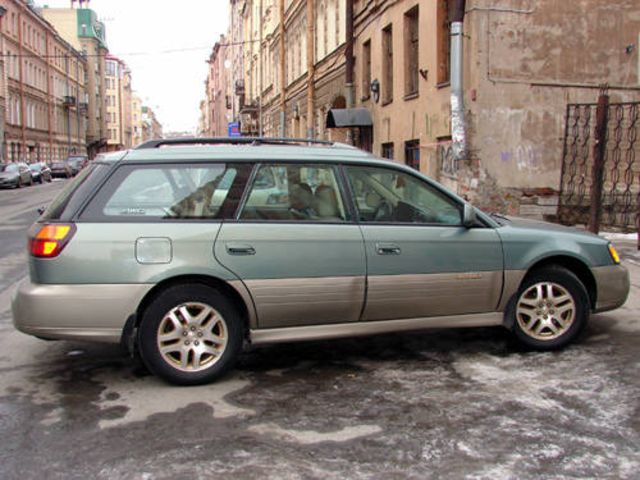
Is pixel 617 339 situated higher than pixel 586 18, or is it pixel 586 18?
pixel 586 18

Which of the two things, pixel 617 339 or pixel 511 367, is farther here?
pixel 617 339

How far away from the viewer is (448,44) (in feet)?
46.8

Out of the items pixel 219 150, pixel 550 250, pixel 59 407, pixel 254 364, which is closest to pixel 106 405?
pixel 59 407

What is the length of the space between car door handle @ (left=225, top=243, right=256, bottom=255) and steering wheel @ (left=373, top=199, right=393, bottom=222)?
39.6 inches

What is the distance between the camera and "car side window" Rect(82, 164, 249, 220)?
4590 millimetres

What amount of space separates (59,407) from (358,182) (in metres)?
2.57

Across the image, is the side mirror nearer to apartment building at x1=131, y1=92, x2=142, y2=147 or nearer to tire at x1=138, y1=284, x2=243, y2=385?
tire at x1=138, y1=284, x2=243, y2=385

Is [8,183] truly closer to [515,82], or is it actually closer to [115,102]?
[515,82]

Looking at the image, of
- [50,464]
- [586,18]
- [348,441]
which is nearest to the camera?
[50,464]

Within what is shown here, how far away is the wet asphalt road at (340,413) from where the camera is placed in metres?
3.47

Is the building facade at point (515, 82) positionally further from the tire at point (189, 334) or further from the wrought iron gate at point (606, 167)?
the tire at point (189, 334)

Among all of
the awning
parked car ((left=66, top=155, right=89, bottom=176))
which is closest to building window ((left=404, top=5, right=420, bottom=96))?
the awning

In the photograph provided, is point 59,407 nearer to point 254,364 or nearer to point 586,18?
point 254,364

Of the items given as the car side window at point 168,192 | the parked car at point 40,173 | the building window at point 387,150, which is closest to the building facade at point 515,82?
the building window at point 387,150
